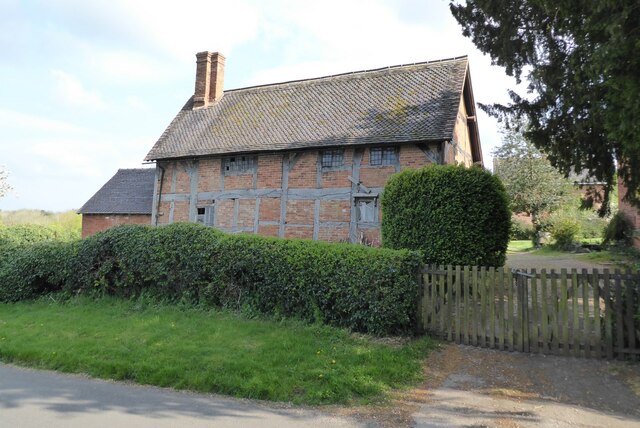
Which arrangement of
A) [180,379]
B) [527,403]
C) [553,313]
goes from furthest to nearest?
[553,313]
[180,379]
[527,403]

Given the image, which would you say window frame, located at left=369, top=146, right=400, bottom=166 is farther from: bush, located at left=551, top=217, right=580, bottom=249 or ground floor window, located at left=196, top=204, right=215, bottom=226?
bush, located at left=551, top=217, right=580, bottom=249

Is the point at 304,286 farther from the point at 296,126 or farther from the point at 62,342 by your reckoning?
the point at 296,126

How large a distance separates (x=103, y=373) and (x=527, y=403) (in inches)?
219

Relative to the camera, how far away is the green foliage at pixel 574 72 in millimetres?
5270

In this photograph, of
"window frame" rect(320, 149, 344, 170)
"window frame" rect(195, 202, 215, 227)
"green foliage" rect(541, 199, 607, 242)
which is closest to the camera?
"window frame" rect(320, 149, 344, 170)

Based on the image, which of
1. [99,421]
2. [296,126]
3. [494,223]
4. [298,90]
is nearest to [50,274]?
[99,421]

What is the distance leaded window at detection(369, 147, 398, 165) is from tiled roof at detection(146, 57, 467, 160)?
51cm

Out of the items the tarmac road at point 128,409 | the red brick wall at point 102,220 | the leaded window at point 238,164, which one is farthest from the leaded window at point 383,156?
the red brick wall at point 102,220

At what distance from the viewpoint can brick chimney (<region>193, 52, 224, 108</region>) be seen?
22.5 m

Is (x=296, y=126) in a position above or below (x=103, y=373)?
above

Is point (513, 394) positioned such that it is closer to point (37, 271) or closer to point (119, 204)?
point (37, 271)

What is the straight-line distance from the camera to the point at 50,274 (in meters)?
11.7

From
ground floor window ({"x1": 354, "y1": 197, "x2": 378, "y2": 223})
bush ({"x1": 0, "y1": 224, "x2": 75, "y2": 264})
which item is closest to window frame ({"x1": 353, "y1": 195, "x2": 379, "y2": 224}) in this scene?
ground floor window ({"x1": 354, "y1": 197, "x2": 378, "y2": 223})

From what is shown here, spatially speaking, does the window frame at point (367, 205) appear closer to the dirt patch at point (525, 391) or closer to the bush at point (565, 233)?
the dirt patch at point (525, 391)
